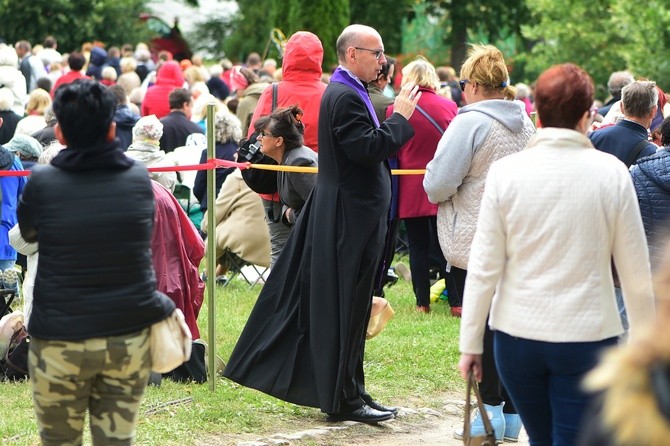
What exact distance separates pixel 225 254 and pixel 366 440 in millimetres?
4620

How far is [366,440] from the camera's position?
6.35 m

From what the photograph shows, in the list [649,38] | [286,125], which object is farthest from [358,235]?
[649,38]

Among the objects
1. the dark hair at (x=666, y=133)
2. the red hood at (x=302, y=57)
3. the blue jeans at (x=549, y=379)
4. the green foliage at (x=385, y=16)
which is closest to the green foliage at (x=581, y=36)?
the green foliage at (x=385, y=16)

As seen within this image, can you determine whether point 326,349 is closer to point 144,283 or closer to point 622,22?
point 144,283

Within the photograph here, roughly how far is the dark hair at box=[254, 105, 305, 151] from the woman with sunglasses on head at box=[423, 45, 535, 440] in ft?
5.66

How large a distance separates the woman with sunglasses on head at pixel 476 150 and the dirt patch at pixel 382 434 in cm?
46

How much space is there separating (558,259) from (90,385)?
174cm

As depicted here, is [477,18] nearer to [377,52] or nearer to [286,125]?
[286,125]

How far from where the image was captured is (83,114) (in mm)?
4141

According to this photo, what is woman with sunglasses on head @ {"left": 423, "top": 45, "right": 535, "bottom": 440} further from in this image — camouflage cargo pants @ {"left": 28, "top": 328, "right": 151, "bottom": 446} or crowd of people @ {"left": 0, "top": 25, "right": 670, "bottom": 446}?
camouflage cargo pants @ {"left": 28, "top": 328, "right": 151, "bottom": 446}

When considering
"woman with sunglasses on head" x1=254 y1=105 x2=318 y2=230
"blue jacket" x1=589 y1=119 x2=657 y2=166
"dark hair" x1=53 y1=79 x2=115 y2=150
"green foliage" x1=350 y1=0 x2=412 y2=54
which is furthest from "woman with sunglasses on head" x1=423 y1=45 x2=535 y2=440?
"green foliage" x1=350 y1=0 x2=412 y2=54

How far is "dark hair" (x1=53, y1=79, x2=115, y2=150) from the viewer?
13.6 feet

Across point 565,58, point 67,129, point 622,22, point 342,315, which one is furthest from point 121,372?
point 565,58

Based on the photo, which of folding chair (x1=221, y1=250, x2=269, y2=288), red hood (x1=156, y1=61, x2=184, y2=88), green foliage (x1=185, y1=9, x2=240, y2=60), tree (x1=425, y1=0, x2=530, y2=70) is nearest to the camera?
folding chair (x1=221, y1=250, x2=269, y2=288)
